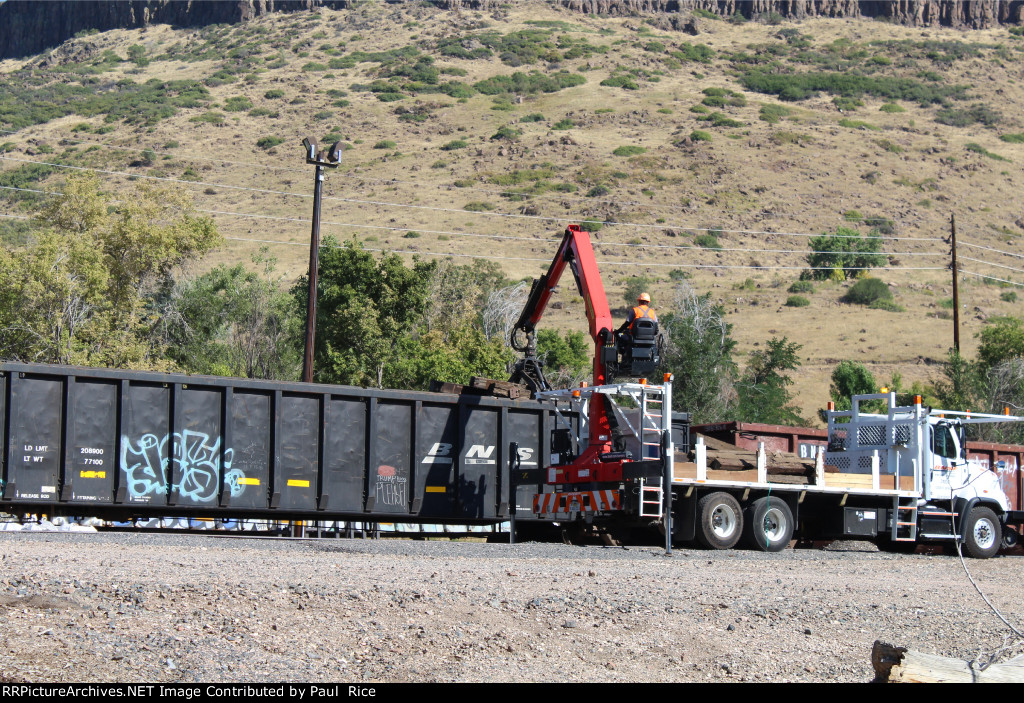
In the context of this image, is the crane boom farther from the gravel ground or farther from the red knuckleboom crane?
the gravel ground

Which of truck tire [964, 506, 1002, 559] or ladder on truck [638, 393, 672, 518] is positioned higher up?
ladder on truck [638, 393, 672, 518]

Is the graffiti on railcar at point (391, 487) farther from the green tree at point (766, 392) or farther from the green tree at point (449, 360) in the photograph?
the green tree at point (766, 392)

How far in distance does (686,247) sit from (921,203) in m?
25.7

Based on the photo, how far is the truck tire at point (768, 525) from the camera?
18.3 metres

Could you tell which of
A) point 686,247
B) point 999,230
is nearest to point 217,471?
point 686,247

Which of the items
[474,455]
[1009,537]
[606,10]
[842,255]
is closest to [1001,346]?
[1009,537]

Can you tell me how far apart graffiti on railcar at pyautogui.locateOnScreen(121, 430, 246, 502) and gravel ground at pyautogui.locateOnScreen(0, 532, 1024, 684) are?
400 centimetres

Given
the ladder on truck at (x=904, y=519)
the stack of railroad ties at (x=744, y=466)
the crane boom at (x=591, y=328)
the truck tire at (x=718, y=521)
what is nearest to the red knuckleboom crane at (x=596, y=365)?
Result: the crane boom at (x=591, y=328)

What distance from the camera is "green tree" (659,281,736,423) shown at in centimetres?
3838

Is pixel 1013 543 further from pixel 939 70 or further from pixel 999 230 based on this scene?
pixel 939 70

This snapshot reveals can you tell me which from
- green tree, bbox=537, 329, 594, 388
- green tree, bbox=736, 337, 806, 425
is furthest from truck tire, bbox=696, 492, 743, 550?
green tree, bbox=537, 329, 594, 388

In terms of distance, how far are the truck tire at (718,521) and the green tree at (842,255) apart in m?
60.1

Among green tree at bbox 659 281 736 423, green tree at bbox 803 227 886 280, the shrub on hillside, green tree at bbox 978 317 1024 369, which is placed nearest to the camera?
green tree at bbox 659 281 736 423

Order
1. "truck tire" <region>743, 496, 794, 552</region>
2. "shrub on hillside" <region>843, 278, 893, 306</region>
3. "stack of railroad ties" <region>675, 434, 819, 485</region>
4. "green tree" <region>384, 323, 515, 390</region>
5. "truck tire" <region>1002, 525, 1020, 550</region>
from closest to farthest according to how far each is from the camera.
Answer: "stack of railroad ties" <region>675, 434, 819, 485</region> → "truck tire" <region>743, 496, 794, 552</region> → "truck tire" <region>1002, 525, 1020, 550</region> → "green tree" <region>384, 323, 515, 390</region> → "shrub on hillside" <region>843, 278, 893, 306</region>
